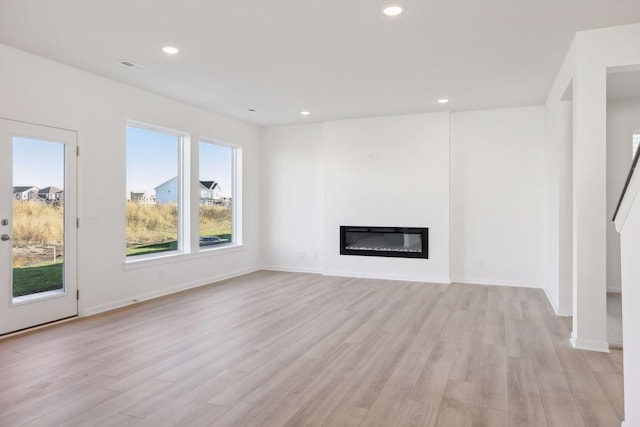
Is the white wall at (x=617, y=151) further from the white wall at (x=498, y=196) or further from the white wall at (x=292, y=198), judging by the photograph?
the white wall at (x=292, y=198)

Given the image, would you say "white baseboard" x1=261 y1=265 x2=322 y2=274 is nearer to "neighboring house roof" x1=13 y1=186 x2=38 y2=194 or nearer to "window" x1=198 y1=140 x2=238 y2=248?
"window" x1=198 y1=140 x2=238 y2=248

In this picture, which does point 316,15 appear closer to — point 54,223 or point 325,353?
point 325,353

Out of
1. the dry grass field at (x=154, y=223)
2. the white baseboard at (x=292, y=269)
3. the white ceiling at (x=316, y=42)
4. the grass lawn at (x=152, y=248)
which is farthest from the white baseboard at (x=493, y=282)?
the grass lawn at (x=152, y=248)

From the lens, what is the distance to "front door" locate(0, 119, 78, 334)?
12.9 ft

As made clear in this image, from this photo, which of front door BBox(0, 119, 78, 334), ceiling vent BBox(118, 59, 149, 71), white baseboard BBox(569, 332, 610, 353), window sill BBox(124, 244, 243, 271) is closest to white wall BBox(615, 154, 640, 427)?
white baseboard BBox(569, 332, 610, 353)

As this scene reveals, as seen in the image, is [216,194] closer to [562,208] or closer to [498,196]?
[498,196]

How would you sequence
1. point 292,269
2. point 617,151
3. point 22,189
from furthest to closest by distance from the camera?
point 292,269 < point 617,151 < point 22,189

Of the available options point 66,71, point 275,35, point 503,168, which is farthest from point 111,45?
point 503,168

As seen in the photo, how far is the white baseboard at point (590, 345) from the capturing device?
3.47m

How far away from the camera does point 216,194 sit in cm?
704

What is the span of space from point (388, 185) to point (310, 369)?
443cm

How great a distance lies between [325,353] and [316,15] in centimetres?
276

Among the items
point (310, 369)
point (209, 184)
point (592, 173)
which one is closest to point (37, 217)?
point (209, 184)

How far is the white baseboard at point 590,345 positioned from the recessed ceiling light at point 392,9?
10.3ft
